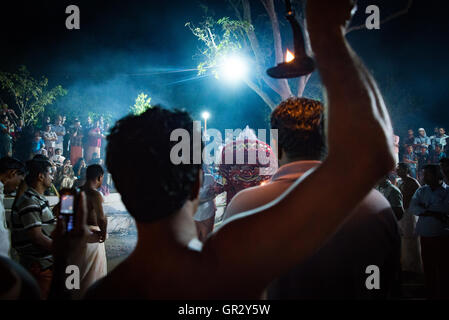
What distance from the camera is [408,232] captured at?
6512 millimetres

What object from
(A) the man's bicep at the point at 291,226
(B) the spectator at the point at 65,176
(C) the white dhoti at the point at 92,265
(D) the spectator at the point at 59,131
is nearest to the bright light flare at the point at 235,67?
(B) the spectator at the point at 65,176

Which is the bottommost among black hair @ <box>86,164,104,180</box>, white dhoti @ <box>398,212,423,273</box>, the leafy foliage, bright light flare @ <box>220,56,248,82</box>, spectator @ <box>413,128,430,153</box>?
white dhoti @ <box>398,212,423,273</box>

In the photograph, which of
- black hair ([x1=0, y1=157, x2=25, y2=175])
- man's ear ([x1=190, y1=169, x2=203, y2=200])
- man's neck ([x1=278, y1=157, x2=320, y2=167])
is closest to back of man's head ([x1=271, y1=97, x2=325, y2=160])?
man's neck ([x1=278, y1=157, x2=320, y2=167])

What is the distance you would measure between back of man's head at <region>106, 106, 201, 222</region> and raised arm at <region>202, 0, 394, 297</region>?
24cm

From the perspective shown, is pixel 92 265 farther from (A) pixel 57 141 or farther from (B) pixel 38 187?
(A) pixel 57 141

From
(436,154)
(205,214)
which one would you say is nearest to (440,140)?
(436,154)

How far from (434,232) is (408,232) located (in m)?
1.82

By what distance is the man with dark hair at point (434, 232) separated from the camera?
4.82 m

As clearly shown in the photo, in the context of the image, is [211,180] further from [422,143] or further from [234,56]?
[422,143]

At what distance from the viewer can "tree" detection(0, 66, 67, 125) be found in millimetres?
17656

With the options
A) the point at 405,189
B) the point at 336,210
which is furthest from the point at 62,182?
the point at 336,210

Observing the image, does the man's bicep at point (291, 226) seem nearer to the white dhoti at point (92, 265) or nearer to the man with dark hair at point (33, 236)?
the man with dark hair at point (33, 236)

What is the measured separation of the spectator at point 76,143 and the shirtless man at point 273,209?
14120 millimetres

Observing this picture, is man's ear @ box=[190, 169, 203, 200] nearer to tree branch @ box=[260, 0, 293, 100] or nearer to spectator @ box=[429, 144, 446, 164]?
tree branch @ box=[260, 0, 293, 100]
